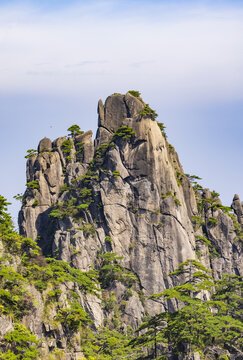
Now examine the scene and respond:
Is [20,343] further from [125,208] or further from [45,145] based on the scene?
[45,145]

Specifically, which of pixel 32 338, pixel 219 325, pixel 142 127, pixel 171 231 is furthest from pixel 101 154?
pixel 32 338

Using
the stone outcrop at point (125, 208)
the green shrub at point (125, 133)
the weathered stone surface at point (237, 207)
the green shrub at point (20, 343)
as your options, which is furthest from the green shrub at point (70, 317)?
the weathered stone surface at point (237, 207)

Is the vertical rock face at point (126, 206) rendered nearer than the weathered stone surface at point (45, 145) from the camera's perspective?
Yes

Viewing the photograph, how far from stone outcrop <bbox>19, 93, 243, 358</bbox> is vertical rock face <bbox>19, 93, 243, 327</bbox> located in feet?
0.48

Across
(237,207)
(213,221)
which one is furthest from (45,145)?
(237,207)

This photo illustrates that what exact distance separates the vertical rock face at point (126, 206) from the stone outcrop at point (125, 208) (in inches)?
5.8

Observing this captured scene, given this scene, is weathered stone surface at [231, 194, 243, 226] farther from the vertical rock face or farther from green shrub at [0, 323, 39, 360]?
green shrub at [0, 323, 39, 360]

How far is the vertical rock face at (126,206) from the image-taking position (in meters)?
83.1

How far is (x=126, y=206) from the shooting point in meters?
86.0

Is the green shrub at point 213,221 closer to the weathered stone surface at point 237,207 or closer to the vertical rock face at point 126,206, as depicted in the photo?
the vertical rock face at point 126,206

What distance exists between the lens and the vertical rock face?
3270 inches

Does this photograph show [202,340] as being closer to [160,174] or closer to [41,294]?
[41,294]

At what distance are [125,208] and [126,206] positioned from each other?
1.24 ft

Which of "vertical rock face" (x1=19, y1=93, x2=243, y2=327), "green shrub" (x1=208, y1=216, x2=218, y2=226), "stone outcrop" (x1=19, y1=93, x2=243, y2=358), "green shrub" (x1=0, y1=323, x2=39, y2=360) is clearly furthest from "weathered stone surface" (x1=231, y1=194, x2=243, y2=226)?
"green shrub" (x1=0, y1=323, x2=39, y2=360)
